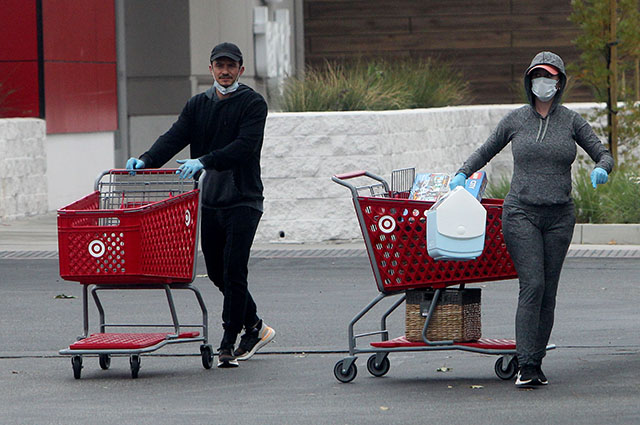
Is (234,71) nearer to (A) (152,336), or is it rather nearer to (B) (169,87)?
(A) (152,336)

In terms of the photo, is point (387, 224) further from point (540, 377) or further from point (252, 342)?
point (252, 342)

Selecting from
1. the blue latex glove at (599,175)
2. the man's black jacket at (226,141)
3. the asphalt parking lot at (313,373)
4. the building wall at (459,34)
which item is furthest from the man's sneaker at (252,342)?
the building wall at (459,34)

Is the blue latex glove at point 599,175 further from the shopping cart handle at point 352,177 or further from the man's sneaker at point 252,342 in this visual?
the man's sneaker at point 252,342

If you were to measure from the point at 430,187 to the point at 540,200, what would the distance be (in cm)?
72

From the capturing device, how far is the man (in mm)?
8250

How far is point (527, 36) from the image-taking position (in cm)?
2764

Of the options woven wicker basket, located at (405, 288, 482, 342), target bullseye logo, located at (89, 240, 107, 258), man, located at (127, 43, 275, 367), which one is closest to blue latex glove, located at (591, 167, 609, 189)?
woven wicker basket, located at (405, 288, 482, 342)

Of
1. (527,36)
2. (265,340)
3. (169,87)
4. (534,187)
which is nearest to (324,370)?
(265,340)

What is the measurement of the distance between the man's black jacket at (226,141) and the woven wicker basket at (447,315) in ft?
4.04

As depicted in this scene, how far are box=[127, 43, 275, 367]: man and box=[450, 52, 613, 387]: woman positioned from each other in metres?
1.43

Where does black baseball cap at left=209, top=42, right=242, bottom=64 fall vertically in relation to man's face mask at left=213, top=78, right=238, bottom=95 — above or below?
above

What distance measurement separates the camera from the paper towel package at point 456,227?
23.8ft

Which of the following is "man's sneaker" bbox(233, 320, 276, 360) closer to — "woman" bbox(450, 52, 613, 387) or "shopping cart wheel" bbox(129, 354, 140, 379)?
"shopping cart wheel" bbox(129, 354, 140, 379)

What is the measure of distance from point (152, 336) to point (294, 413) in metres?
1.63
